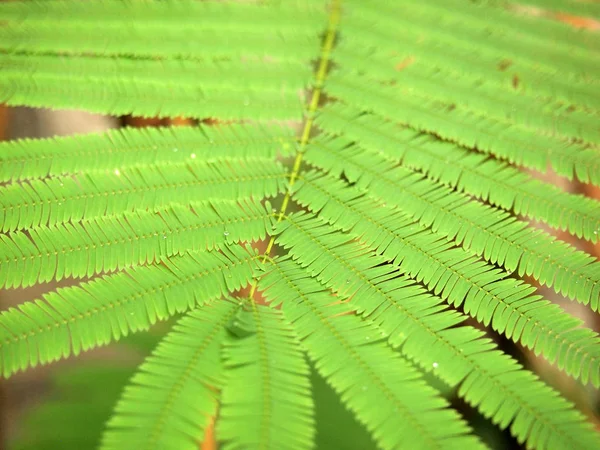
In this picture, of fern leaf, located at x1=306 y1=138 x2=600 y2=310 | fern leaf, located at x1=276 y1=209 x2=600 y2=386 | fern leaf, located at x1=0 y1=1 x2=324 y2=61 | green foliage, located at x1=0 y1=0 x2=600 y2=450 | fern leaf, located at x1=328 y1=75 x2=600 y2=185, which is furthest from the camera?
fern leaf, located at x1=0 y1=1 x2=324 y2=61

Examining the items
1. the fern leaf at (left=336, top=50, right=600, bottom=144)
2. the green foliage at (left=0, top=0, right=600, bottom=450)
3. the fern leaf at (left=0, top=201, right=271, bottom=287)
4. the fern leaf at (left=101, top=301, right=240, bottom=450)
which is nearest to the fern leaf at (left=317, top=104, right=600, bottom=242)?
the green foliage at (left=0, top=0, right=600, bottom=450)

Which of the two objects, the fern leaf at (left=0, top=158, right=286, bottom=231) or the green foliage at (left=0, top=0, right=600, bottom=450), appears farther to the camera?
the fern leaf at (left=0, top=158, right=286, bottom=231)

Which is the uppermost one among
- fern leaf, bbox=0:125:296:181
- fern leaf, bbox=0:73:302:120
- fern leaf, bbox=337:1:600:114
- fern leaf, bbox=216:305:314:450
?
fern leaf, bbox=337:1:600:114

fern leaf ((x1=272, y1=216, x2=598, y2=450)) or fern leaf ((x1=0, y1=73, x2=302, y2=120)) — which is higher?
fern leaf ((x1=0, y1=73, x2=302, y2=120))

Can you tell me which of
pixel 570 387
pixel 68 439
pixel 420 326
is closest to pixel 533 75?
pixel 420 326

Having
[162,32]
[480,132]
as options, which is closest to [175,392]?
[480,132]

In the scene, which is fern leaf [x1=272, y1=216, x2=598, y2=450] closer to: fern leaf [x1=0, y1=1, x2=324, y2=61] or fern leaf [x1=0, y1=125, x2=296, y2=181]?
fern leaf [x1=0, y1=125, x2=296, y2=181]
